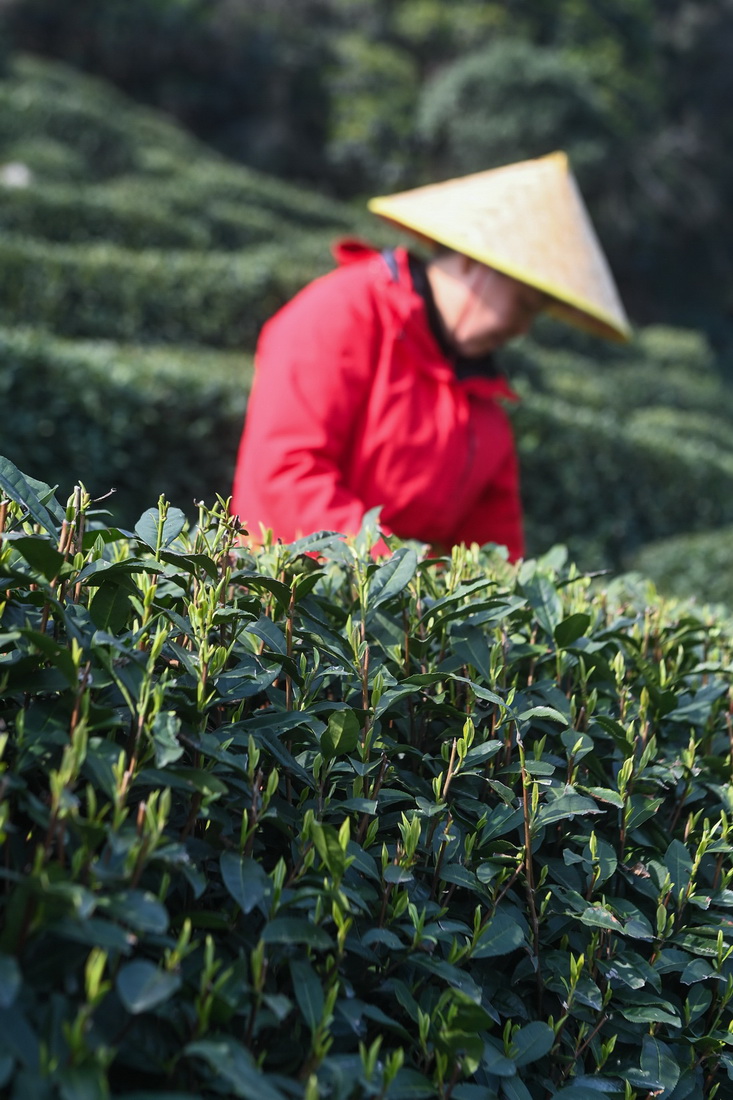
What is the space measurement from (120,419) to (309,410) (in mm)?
2096

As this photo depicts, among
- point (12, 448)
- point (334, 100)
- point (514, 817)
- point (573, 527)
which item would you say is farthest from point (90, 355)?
point (334, 100)

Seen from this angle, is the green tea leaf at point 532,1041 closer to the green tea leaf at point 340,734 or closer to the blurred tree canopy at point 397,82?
the green tea leaf at point 340,734

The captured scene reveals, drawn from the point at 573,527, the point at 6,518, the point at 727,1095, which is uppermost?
the point at 6,518

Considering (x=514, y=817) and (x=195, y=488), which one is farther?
(x=195, y=488)

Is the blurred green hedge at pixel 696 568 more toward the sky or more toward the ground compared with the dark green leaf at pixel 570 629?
more toward the ground

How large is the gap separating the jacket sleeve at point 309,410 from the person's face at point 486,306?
333mm

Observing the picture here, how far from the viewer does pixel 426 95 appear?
19.2 meters

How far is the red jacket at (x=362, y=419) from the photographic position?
8.09 feet

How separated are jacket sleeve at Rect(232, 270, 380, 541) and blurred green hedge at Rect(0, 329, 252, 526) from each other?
1.33m

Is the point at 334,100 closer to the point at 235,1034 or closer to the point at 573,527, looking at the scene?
the point at 573,527

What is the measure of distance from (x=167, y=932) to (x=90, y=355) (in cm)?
398

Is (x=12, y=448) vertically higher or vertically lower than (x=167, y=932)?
lower

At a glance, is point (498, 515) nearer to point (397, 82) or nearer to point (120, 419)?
point (120, 419)

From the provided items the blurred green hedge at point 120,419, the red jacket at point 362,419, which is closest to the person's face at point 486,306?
the red jacket at point 362,419
